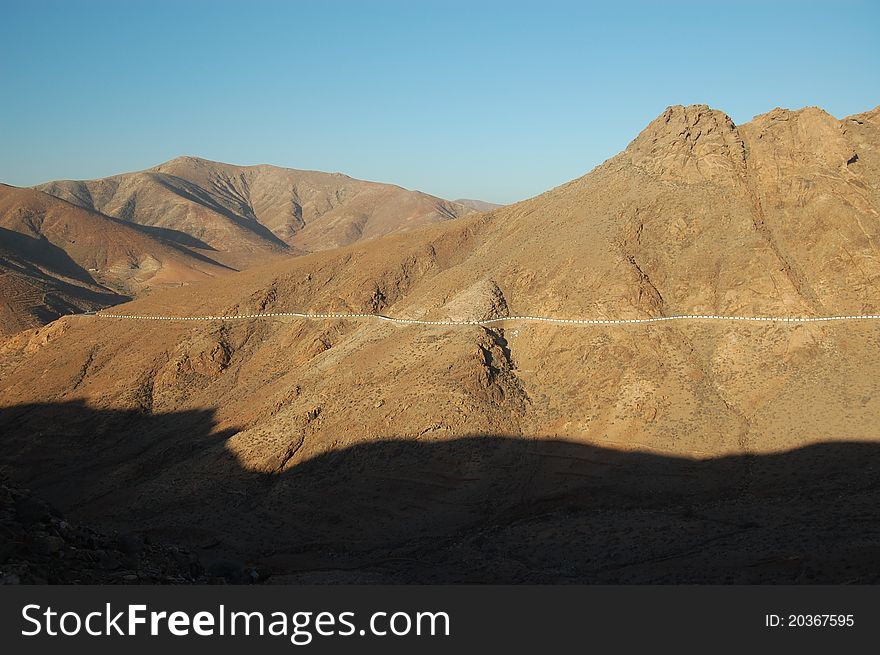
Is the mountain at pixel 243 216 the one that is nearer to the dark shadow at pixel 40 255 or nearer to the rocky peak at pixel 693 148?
the dark shadow at pixel 40 255

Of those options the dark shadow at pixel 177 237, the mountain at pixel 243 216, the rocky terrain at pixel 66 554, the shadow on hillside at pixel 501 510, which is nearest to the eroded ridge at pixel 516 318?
the shadow on hillside at pixel 501 510

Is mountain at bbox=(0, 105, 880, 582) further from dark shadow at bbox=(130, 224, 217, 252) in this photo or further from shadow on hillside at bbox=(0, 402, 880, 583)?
dark shadow at bbox=(130, 224, 217, 252)

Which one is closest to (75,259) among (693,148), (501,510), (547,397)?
(693,148)

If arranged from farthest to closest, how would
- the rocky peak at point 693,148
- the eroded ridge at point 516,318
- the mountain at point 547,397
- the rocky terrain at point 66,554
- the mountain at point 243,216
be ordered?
the mountain at point 243,216 < the rocky peak at point 693,148 < the eroded ridge at point 516,318 < the mountain at point 547,397 < the rocky terrain at point 66,554

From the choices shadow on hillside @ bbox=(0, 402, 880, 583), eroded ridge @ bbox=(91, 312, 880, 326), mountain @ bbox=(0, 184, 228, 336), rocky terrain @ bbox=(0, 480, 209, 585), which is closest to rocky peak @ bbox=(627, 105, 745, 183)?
eroded ridge @ bbox=(91, 312, 880, 326)

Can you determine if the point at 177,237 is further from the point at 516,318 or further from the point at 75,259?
the point at 516,318

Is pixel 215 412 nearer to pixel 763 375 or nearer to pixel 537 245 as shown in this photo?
pixel 537 245
